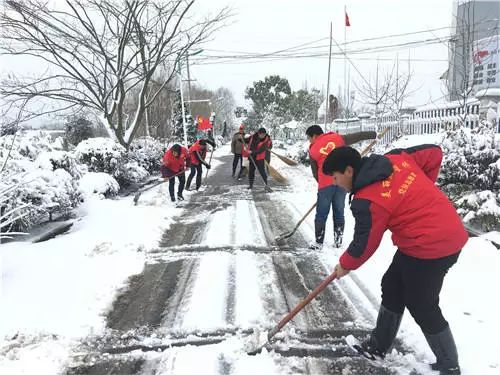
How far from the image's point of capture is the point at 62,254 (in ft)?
16.8

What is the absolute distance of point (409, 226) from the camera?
94.0 inches

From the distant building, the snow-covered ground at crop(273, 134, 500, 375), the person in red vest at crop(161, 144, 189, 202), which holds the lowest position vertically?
the snow-covered ground at crop(273, 134, 500, 375)

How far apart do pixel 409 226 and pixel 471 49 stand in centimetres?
857

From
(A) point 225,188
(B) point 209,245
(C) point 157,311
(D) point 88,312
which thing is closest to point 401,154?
(C) point 157,311

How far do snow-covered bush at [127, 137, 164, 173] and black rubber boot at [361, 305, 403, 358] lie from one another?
1047 centimetres

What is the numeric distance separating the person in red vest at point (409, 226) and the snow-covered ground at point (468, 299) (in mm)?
356

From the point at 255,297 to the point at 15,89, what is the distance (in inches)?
446

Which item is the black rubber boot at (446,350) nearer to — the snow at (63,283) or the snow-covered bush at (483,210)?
the snow at (63,283)

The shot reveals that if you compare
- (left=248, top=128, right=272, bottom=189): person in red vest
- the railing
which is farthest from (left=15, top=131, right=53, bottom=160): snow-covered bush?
the railing

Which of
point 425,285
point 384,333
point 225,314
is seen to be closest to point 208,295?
point 225,314

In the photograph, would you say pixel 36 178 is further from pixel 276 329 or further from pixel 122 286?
pixel 276 329

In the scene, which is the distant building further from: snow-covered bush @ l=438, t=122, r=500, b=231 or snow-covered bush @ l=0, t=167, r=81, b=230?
snow-covered bush @ l=0, t=167, r=81, b=230

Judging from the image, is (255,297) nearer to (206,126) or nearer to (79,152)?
(79,152)

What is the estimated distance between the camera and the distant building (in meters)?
9.24
